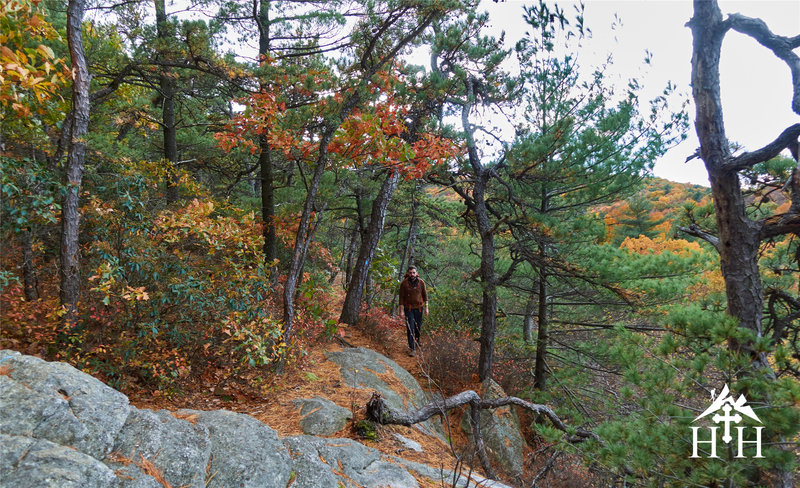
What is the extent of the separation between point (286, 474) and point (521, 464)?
5.13m

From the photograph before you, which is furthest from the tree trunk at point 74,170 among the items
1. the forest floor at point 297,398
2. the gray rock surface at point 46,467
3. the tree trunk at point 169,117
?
the tree trunk at point 169,117

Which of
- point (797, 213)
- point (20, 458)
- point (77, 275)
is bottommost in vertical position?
point (20, 458)

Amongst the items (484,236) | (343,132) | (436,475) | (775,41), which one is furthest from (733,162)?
(343,132)

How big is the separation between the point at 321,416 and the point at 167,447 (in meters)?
2.11

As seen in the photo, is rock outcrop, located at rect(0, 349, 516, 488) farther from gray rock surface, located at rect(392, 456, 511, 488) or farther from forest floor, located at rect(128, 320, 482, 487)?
forest floor, located at rect(128, 320, 482, 487)

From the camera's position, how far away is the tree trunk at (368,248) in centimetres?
840

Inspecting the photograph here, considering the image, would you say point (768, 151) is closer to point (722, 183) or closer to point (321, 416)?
point (722, 183)

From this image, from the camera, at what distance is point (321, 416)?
14.0ft

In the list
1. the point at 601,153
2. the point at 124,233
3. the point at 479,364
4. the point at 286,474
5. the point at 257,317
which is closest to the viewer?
the point at 286,474

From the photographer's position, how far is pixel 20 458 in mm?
1789

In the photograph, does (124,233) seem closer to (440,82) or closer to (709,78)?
(440,82)

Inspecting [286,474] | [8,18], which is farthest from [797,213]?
[8,18]

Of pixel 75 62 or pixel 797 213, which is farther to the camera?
pixel 75 62

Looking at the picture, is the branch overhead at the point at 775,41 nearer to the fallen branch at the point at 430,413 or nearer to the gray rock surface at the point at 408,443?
the fallen branch at the point at 430,413
